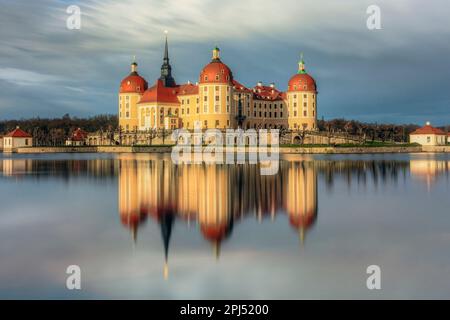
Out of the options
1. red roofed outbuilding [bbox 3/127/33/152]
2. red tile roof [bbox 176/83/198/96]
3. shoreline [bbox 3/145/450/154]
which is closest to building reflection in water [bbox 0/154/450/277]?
shoreline [bbox 3/145/450/154]

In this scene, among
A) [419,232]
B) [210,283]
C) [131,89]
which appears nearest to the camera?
[210,283]

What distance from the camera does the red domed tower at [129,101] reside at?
282 ft

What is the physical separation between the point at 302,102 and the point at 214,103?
1436 cm

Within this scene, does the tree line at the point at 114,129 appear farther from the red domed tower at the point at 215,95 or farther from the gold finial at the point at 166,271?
the gold finial at the point at 166,271

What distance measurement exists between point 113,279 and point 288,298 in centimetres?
287

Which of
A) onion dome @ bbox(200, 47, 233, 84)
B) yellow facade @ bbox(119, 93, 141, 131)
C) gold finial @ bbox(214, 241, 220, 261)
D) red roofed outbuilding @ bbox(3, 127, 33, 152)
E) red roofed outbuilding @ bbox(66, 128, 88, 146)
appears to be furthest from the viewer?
red roofed outbuilding @ bbox(66, 128, 88, 146)

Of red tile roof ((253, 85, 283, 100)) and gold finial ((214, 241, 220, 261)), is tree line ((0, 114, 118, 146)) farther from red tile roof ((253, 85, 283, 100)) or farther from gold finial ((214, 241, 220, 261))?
gold finial ((214, 241, 220, 261))

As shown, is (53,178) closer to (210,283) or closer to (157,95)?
(210,283)

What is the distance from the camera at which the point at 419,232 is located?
13.2 meters

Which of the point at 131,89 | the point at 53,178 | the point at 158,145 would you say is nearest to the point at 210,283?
the point at 53,178

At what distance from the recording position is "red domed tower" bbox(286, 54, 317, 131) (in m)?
81.8
